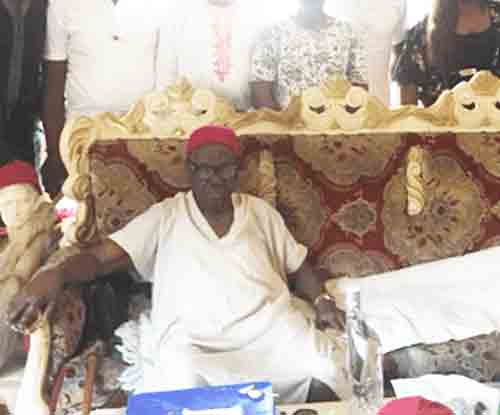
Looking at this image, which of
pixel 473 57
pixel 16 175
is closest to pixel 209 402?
pixel 16 175

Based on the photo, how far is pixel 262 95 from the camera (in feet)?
8.10

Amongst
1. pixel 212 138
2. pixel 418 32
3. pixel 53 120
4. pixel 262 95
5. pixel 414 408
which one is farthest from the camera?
pixel 418 32

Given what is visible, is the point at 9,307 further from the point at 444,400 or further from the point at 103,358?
the point at 444,400

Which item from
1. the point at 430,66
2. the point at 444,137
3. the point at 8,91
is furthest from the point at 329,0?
the point at 8,91

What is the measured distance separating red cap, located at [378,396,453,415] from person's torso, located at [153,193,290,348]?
83 cm

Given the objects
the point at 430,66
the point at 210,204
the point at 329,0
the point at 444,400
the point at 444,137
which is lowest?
the point at 444,400

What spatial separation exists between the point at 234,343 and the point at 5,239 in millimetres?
757

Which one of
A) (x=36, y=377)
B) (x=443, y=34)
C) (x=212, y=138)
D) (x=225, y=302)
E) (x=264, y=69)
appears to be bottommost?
(x=36, y=377)

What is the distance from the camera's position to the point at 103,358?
193 centimetres

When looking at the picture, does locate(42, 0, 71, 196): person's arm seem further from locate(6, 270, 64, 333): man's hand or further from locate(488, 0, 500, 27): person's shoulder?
locate(488, 0, 500, 27): person's shoulder

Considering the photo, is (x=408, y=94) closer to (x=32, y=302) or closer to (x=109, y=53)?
(x=109, y=53)

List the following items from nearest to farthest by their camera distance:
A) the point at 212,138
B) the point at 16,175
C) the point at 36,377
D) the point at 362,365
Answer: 1. the point at 362,365
2. the point at 36,377
3. the point at 212,138
4. the point at 16,175

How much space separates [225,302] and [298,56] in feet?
3.13

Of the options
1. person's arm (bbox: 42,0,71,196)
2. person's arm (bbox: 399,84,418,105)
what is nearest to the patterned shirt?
person's arm (bbox: 399,84,418,105)
